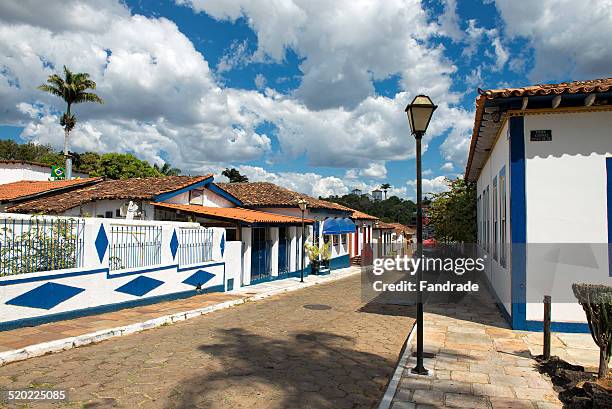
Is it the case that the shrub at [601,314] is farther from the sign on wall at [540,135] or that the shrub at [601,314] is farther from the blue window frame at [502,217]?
the blue window frame at [502,217]

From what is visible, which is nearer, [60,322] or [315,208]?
[60,322]

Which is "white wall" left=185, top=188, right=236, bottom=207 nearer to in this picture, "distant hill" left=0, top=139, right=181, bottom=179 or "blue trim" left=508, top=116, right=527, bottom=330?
"blue trim" left=508, top=116, right=527, bottom=330

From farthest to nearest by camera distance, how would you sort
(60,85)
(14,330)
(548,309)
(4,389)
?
(60,85), (14,330), (548,309), (4,389)

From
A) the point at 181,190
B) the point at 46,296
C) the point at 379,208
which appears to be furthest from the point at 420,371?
the point at 379,208

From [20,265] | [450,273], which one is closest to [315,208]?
[450,273]

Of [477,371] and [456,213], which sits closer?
[477,371]

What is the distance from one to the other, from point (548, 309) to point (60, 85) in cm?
3718

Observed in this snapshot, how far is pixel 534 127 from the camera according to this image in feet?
26.3

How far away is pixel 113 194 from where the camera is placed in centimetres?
1511

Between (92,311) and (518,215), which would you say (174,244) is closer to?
(92,311)

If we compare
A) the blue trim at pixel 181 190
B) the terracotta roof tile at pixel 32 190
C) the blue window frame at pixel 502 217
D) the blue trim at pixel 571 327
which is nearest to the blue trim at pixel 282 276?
the blue trim at pixel 181 190

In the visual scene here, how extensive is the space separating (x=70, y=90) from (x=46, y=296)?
31434mm

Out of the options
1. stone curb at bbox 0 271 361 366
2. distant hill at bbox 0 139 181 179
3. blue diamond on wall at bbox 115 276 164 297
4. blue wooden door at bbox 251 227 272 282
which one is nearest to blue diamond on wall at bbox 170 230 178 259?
blue diamond on wall at bbox 115 276 164 297

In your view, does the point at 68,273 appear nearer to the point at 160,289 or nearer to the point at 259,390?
the point at 160,289
